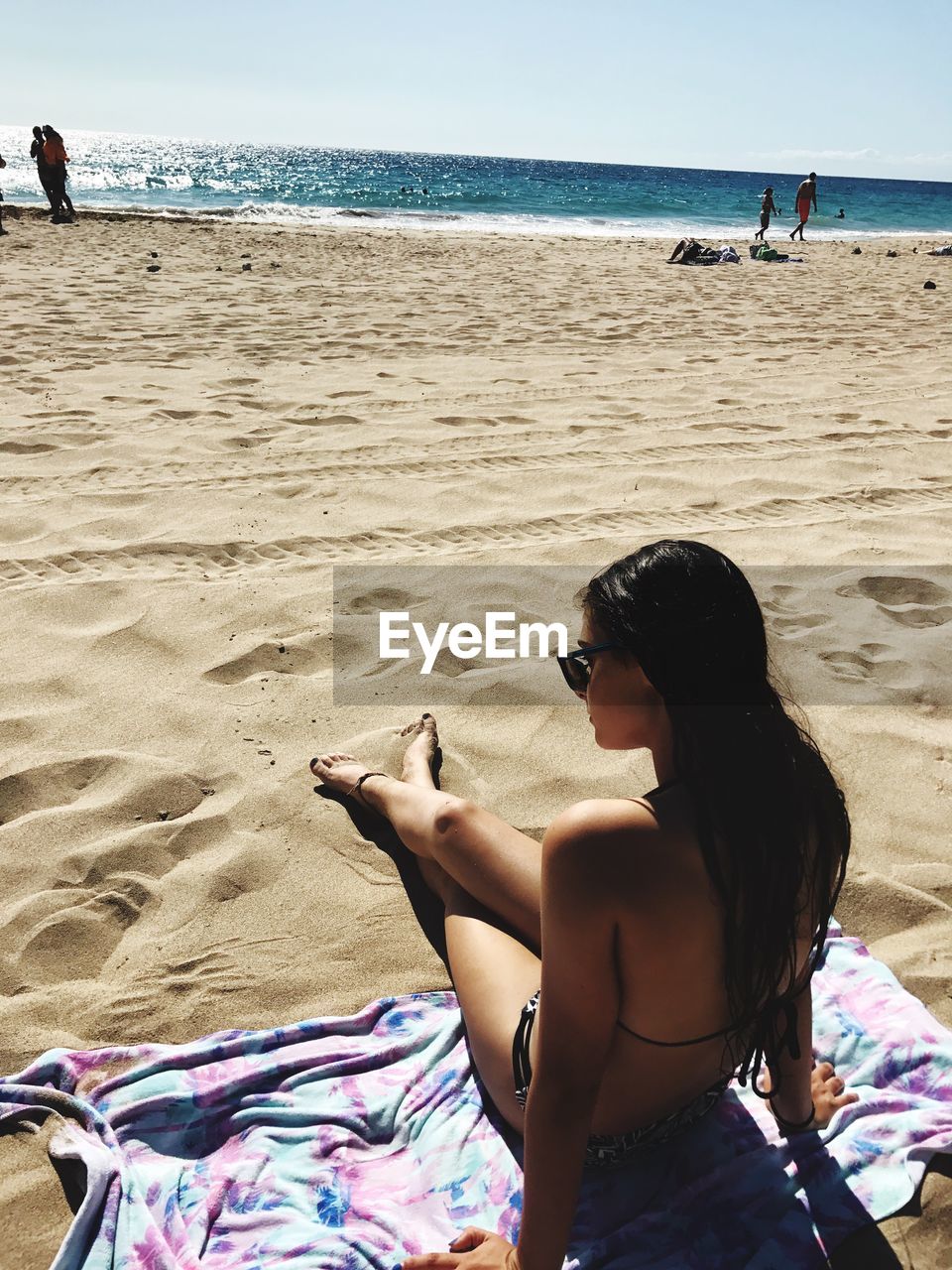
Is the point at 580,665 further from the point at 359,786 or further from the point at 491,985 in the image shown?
the point at 359,786

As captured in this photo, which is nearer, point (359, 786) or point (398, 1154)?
point (398, 1154)

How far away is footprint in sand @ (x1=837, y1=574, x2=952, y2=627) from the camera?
11.2 ft

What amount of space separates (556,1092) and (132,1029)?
1.07m

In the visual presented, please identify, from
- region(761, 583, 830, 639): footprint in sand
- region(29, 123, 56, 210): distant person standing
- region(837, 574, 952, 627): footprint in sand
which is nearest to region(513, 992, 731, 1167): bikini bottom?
region(761, 583, 830, 639): footprint in sand

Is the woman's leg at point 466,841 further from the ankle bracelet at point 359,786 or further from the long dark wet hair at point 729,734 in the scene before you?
the long dark wet hair at point 729,734

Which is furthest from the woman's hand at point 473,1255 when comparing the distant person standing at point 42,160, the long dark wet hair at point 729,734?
the distant person standing at point 42,160

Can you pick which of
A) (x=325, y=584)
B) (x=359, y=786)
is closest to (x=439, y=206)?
(x=325, y=584)

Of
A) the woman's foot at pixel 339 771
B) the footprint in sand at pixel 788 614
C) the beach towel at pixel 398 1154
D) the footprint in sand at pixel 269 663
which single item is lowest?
the beach towel at pixel 398 1154

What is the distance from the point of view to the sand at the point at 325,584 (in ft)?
7.00

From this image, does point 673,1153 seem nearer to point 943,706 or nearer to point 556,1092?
point 556,1092

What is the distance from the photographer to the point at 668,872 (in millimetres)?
1182

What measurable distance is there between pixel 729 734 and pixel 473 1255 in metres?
0.88

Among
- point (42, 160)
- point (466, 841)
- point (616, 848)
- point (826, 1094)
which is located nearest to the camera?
point (616, 848)

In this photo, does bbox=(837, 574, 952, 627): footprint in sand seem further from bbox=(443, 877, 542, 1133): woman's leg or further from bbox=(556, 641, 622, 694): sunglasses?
bbox=(556, 641, 622, 694): sunglasses
